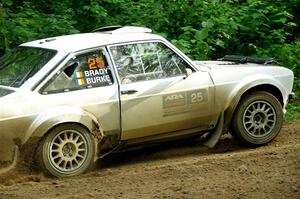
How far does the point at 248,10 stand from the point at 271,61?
13.7 ft

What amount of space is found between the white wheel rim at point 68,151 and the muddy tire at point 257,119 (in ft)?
6.85

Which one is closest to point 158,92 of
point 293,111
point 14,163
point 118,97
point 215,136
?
point 118,97

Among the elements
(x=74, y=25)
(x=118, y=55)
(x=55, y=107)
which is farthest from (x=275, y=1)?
(x=55, y=107)

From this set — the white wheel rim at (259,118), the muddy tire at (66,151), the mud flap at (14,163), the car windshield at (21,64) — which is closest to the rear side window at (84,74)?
the car windshield at (21,64)

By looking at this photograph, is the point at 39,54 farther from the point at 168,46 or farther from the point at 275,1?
the point at 275,1

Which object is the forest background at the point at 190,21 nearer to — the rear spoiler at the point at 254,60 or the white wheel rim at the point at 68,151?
the rear spoiler at the point at 254,60

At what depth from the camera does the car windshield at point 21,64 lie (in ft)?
22.6

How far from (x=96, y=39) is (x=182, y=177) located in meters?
2.06

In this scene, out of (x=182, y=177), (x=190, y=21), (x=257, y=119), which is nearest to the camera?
(x=182, y=177)

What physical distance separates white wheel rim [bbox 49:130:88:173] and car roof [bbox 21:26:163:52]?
3.28 feet

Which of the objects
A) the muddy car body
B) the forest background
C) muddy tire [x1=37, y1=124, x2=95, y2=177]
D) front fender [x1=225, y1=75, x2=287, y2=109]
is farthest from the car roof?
the forest background

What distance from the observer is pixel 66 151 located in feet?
22.1

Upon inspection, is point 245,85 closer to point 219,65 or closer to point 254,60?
point 219,65

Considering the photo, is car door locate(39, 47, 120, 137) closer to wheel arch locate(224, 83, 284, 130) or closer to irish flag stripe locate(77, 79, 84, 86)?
irish flag stripe locate(77, 79, 84, 86)
